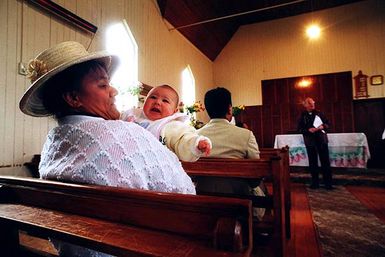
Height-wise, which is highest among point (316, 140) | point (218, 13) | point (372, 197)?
point (218, 13)

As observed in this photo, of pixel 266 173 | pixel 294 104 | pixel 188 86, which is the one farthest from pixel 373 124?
pixel 266 173

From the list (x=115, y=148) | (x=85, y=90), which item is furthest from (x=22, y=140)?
(x=115, y=148)

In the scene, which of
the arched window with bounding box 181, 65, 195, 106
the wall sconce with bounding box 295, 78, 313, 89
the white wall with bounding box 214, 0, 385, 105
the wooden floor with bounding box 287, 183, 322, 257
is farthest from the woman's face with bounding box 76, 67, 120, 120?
the wall sconce with bounding box 295, 78, 313, 89

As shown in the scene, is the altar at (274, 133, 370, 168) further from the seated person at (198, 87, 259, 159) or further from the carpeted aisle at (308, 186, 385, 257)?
the seated person at (198, 87, 259, 159)

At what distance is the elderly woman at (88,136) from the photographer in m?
0.64

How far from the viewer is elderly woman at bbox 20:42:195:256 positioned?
64 cm

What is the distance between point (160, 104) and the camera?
159cm

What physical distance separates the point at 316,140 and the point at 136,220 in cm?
442

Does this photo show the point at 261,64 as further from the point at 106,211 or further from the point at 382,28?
the point at 106,211

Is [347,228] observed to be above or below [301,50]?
below

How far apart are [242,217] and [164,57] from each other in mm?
5528

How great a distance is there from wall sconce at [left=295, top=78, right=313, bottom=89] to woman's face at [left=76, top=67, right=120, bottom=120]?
7468mm

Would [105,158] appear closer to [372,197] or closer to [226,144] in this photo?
[226,144]

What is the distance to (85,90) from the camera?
2.59ft
